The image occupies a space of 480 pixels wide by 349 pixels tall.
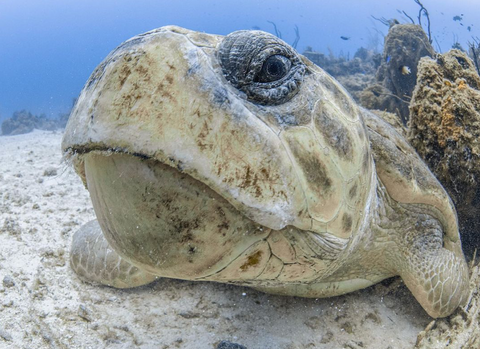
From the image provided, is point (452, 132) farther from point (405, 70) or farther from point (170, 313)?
point (405, 70)

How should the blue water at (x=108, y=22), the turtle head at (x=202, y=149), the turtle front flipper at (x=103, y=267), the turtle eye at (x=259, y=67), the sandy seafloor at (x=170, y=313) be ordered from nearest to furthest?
1. the turtle head at (x=202, y=149)
2. the turtle eye at (x=259, y=67)
3. the sandy seafloor at (x=170, y=313)
4. the turtle front flipper at (x=103, y=267)
5. the blue water at (x=108, y=22)

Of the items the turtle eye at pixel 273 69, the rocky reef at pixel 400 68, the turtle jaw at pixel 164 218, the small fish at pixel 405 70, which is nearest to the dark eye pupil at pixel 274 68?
the turtle eye at pixel 273 69

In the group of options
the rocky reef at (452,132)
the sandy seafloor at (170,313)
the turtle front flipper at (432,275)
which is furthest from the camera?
the rocky reef at (452,132)

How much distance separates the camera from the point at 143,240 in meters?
1.00

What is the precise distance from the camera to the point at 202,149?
2.84 feet

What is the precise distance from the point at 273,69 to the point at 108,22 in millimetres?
128407

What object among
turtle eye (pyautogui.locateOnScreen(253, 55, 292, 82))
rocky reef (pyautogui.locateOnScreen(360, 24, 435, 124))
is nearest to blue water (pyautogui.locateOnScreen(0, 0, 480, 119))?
rocky reef (pyautogui.locateOnScreen(360, 24, 435, 124))

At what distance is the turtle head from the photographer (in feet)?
2.87

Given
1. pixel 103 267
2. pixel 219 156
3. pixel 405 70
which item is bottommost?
pixel 103 267

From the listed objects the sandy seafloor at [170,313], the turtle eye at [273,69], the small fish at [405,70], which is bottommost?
the sandy seafloor at [170,313]

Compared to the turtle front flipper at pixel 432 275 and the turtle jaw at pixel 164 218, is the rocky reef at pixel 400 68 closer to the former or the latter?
the turtle front flipper at pixel 432 275

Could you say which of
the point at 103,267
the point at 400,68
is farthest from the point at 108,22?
the point at 103,267

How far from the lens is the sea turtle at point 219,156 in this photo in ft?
2.88

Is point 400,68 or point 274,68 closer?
point 274,68
